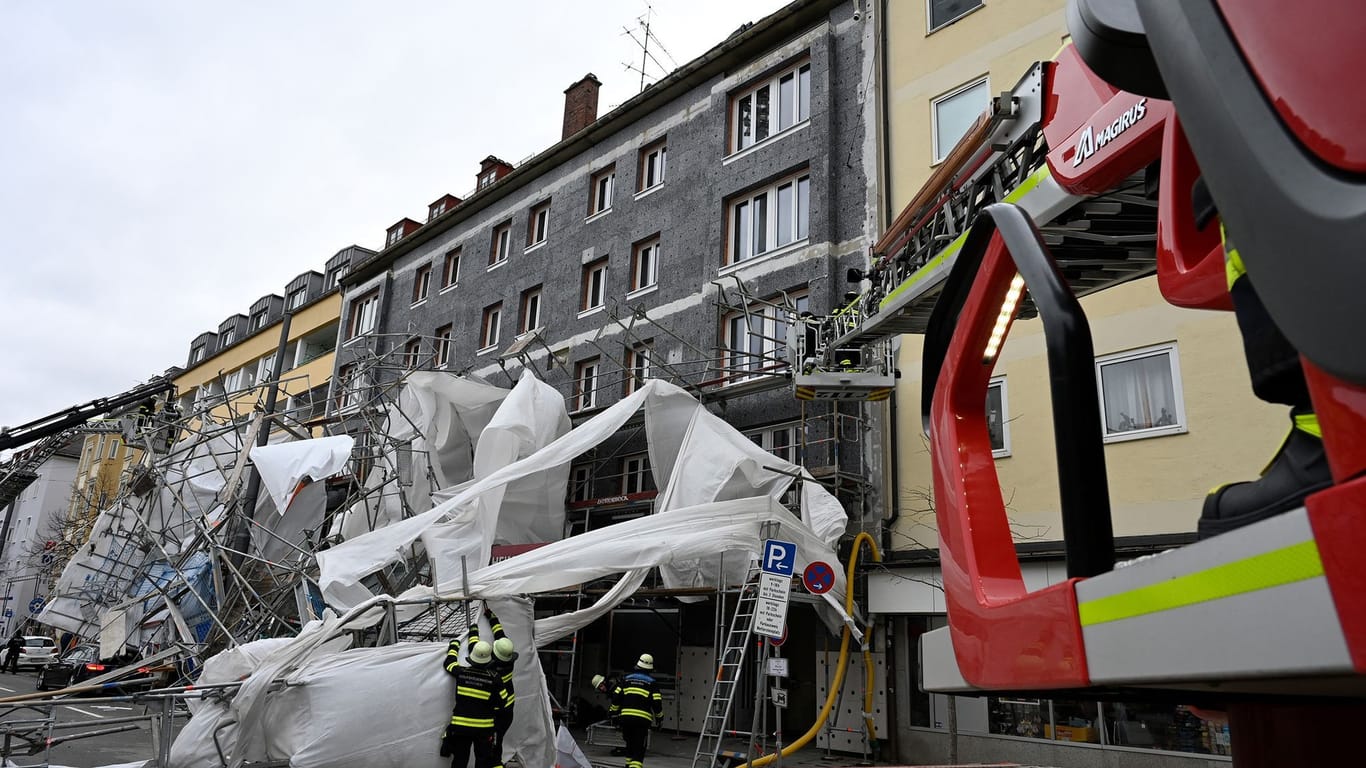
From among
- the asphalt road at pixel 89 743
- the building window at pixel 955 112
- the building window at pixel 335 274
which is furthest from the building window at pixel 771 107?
the building window at pixel 335 274

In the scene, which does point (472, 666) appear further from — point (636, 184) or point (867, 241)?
point (636, 184)

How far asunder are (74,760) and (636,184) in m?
15.5

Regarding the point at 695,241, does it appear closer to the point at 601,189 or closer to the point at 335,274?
the point at 601,189

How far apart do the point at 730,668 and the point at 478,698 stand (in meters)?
6.00

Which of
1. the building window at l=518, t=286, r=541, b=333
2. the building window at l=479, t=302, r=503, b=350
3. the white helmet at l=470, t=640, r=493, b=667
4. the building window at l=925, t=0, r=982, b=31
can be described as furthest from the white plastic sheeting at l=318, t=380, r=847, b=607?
the building window at l=479, t=302, r=503, b=350

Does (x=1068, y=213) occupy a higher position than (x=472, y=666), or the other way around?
(x=1068, y=213)

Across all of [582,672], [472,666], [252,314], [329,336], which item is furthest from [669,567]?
[252,314]

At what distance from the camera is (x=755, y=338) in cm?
1755

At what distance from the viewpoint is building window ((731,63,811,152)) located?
18.4 metres

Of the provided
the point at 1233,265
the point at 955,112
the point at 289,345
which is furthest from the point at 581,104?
the point at 1233,265

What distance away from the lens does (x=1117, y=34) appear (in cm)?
213

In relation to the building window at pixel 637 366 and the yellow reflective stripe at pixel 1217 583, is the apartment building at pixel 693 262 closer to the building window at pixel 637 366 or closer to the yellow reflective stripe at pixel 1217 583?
the building window at pixel 637 366

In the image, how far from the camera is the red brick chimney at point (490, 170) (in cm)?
3000

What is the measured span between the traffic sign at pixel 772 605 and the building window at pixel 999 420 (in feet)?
19.0
